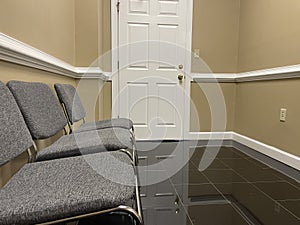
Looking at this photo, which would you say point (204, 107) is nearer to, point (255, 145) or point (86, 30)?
point (255, 145)

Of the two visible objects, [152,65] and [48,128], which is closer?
[48,128]

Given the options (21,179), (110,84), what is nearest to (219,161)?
(110,84)

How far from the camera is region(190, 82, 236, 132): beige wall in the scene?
3.55 metres

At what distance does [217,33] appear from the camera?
3502mm

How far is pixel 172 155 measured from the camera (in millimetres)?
2799

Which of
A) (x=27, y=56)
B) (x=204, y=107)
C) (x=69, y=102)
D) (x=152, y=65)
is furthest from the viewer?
(x=204, y=107)

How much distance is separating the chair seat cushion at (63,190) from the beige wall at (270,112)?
76.7 inches

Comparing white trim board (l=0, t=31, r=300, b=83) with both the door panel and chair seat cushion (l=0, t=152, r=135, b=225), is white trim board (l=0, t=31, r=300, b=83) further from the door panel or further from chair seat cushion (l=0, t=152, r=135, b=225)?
chair seat cushion (l=0, t=152, r=135, b=225)

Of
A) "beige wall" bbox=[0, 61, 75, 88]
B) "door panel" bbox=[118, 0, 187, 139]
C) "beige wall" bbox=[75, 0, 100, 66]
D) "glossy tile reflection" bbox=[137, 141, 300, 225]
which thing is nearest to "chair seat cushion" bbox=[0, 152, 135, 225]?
"beige wall" bbox=[0, 61, 75, 88]

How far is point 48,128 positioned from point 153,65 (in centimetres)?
223

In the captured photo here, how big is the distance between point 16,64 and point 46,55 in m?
0.49

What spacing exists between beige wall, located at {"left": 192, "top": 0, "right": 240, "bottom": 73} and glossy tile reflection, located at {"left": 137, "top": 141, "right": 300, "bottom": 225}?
135cm

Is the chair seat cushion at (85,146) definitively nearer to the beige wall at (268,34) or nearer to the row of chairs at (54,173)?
the row of chairs at (54,173)

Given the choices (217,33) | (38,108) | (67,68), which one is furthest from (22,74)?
(217,33)
